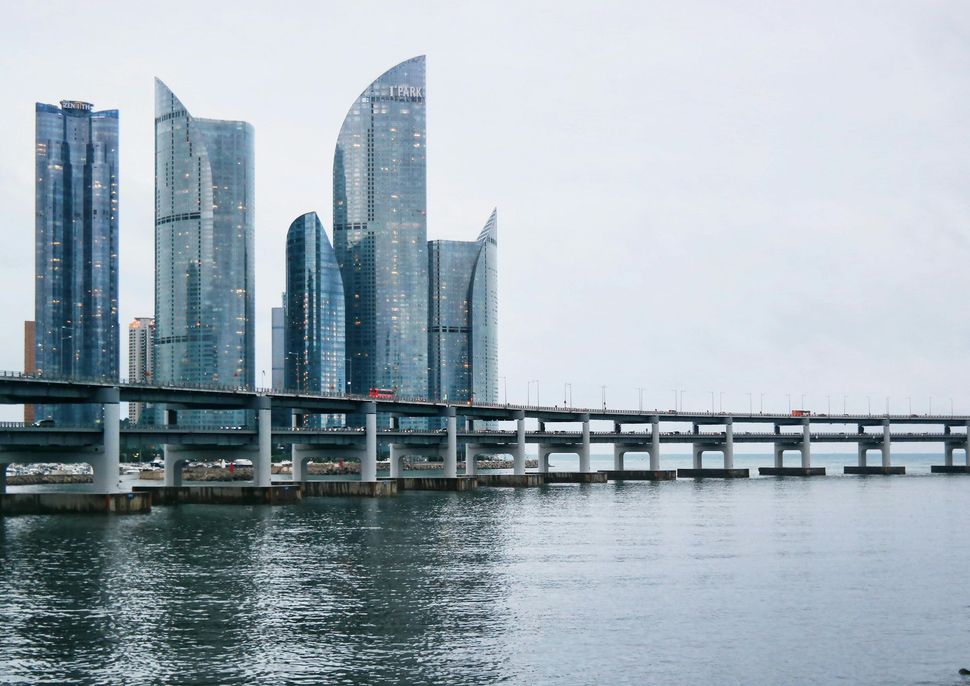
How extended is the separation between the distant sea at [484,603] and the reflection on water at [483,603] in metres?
0.23

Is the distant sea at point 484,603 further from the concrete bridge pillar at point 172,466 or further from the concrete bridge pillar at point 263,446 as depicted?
the concrete bridge pillar at point 172,466

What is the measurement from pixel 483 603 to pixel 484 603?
63mm

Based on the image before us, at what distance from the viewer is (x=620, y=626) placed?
63.2 m

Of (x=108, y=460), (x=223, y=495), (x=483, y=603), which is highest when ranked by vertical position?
(x=108, y=460)

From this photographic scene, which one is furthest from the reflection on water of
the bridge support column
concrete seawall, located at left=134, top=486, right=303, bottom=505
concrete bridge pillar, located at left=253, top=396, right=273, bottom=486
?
concrete bridge pillar, located at left=253, top=396, right=273, bottom=486

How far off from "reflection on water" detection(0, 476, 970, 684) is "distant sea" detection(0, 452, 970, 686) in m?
0.23

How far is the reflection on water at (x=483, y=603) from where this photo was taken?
174ft

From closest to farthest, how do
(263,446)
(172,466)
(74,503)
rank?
1. (74,503)
2. (263,446)
3. (172,466)

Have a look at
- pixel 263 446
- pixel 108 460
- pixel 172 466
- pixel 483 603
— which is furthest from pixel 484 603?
pixel 172 466

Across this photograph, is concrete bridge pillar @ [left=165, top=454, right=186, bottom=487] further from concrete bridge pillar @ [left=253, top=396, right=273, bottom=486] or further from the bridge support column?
the bridge support column

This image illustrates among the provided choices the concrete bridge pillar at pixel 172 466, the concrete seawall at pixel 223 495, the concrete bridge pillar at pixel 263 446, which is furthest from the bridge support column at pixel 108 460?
the concrete bridge pillar at pixel 172 466

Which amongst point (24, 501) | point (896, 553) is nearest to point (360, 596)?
point (896, 553)

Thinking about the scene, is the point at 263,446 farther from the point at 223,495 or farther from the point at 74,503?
the point at 74,503

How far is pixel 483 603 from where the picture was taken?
7125 cm
